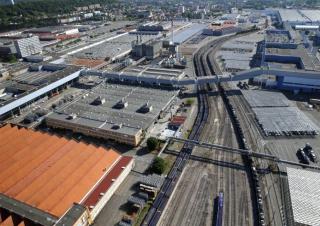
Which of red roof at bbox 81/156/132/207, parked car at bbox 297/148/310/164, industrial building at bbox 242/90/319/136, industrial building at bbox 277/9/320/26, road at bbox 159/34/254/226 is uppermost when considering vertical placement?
industrial building at bbox 277/9/320/26

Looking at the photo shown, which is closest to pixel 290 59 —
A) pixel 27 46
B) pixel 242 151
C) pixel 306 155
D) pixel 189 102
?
pixel 189 102

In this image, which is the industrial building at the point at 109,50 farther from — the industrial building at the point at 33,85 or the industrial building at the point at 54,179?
the industrial building at the point at 54,179

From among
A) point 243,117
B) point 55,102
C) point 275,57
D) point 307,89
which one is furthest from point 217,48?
point 55,102

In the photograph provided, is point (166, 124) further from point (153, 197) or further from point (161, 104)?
point (153, 197)

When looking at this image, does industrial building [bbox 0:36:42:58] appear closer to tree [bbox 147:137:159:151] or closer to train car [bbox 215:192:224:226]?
tree [bbox 147:137:159:151]

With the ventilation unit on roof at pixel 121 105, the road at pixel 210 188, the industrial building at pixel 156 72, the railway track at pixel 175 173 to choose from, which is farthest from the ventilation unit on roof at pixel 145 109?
the industrial building at pixel 156 72

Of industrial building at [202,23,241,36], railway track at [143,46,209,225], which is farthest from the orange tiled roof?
industrial building at [202,23,241,36]
